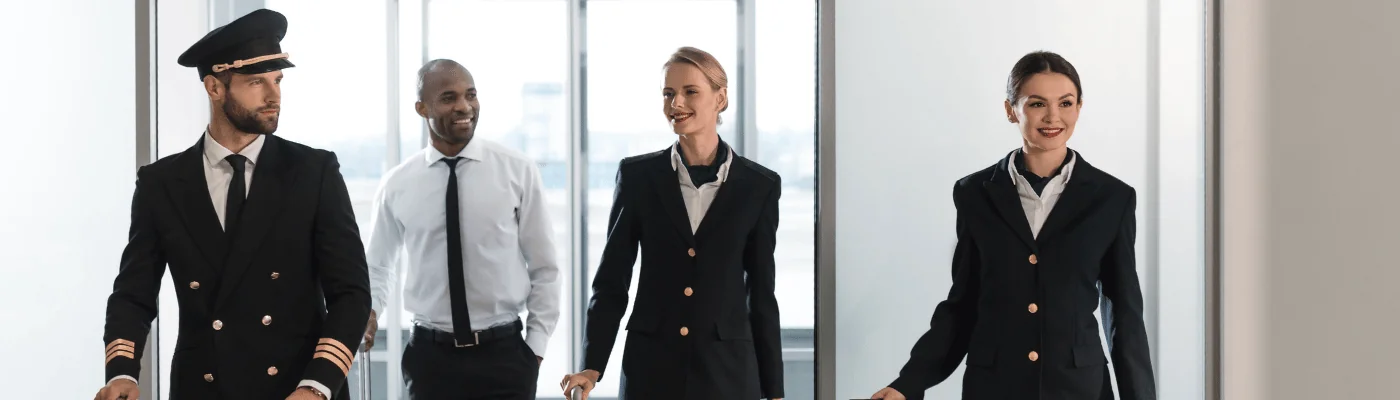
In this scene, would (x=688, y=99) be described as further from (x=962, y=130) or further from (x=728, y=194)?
(x=962, y=130)

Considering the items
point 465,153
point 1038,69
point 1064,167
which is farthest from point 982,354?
point 465,153

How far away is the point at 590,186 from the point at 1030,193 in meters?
1.34

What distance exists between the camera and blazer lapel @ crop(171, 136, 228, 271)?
93.3 inches

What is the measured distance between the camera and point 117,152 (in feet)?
10.6

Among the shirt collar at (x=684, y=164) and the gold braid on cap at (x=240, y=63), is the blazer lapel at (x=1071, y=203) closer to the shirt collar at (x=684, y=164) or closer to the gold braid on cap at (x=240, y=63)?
the shirt collar at (x=684, y=164)

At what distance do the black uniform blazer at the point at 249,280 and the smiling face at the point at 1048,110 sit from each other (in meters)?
1.62
